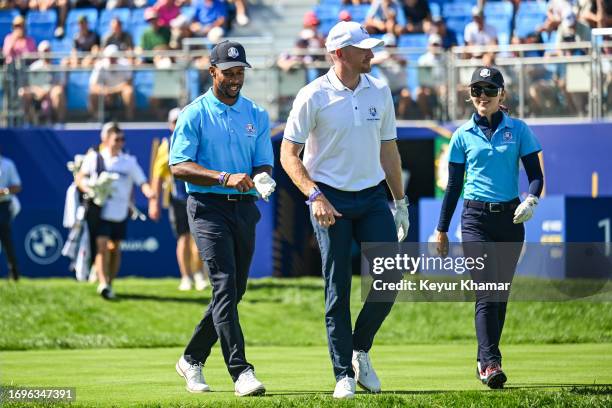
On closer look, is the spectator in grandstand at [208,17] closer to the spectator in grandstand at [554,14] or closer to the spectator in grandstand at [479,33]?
the spectator in grandstand at [479,33]

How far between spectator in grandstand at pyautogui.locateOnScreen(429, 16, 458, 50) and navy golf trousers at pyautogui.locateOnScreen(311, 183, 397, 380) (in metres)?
12.5

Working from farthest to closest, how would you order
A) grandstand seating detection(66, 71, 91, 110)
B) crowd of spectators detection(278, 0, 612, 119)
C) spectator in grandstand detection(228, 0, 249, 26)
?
1. spectator in grandstand detection(228, 0, 249, 26)
2. grandstand seating detection(66, 71, 91, 110)
3. crowd of spectators detection(278, 0, 612, 119)

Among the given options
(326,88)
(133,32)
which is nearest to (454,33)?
(133,32)

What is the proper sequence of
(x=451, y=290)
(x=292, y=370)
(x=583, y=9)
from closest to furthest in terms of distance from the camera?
(x=451, y=290) < (x=292, y=370) < (x=583, y=9)

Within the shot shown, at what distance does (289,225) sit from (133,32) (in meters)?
5.07


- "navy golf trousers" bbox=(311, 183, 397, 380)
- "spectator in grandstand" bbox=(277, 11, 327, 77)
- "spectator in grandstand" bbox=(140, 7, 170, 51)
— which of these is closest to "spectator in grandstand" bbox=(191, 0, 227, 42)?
"spectator in grandstand" bbox=(140, 7, 170, 51)

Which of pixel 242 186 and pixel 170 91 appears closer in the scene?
pixel 242 186

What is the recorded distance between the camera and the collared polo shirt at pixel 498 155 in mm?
9617

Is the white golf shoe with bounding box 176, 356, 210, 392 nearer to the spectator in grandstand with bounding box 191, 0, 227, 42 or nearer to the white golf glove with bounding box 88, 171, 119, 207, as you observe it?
the white golf glove with bounding box 88, 171, 119, 207

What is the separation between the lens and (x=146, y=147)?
69.2 ft

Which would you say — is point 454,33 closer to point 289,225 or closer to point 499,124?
point 289,225

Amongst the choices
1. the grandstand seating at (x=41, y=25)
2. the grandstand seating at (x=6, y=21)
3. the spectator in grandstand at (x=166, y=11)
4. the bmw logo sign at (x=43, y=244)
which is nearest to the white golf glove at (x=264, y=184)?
the bmw logo sign at (x=43, y=244)

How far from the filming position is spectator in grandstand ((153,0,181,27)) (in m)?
23.1

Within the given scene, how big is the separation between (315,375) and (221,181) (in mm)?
2351
